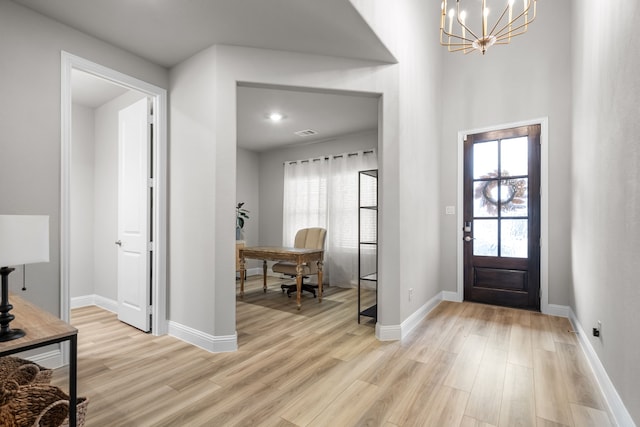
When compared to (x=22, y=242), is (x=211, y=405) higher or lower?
lower

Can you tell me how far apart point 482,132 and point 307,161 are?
9.95ft

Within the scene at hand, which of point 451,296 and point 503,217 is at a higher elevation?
point 503,217

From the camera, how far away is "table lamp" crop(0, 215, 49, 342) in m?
1.25

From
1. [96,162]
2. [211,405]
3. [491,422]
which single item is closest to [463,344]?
[491,422]

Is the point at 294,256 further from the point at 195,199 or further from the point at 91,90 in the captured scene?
the point at 91,90

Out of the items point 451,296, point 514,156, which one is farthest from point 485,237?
point 514,156

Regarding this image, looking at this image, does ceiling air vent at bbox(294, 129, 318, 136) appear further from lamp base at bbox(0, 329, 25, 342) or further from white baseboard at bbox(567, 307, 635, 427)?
lamp base at bbox(0, 329, 25, 342)

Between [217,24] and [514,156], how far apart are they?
3641mm

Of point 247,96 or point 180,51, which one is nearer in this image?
point 180,51

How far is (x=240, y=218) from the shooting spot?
5.96 metres

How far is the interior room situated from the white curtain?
0.83 m

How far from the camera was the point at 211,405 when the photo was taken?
1.89 metres

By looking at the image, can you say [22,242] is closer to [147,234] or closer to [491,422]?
[147,234]

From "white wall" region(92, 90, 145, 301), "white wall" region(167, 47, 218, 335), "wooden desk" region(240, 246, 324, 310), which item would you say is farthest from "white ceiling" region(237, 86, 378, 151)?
"wooden desk" region(240, 246, 324, 310)
